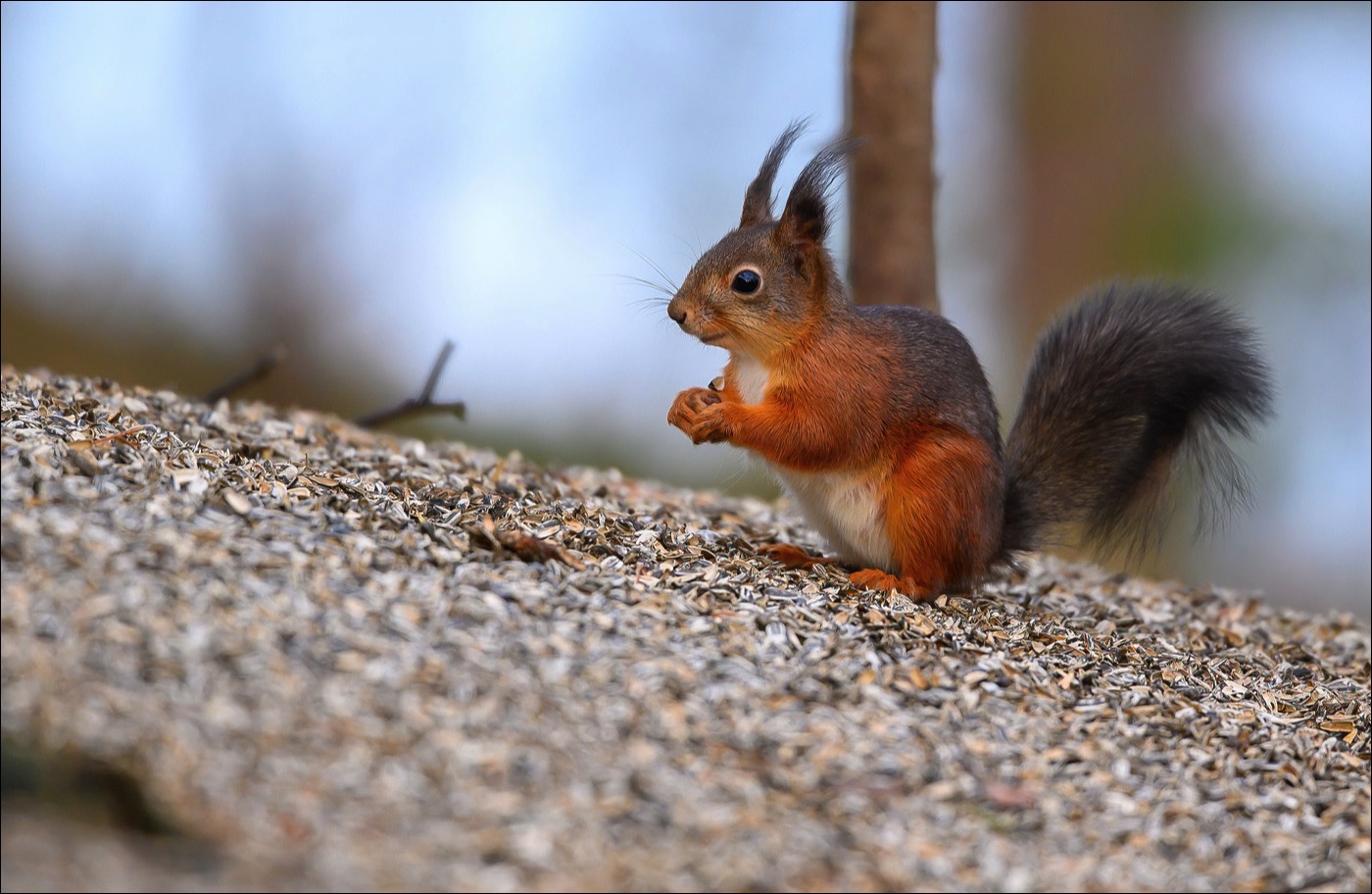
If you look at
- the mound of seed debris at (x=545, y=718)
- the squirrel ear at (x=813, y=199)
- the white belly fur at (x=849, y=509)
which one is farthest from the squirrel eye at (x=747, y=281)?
the mound of seed debris at (x=545, y=718)

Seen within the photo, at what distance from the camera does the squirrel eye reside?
3170mm

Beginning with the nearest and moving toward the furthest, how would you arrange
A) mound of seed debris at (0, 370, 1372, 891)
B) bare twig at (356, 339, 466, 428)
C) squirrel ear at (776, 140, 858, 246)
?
1. mound of seed debris at (0, 370, 1372, 891)
2. squirrel ear at (776, 140, 858, 246)
3. bare twig at (356, 339, 466, 428)

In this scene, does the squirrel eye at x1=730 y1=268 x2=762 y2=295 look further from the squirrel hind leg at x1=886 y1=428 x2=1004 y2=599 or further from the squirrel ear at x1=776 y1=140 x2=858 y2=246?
the squirrel hind leg at x1=886 y1=428 x2=1004 y2=599

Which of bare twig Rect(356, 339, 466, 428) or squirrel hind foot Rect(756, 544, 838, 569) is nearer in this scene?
squirrel hind foot Rect(756, 544, 838, 569)

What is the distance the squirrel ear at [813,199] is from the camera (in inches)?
123

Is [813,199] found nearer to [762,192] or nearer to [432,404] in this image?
[762,192]

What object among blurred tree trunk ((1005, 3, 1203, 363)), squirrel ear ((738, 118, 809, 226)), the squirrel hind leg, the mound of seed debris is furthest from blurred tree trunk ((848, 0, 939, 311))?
blurred tree trunk ((1005, 3, 1203, 363))

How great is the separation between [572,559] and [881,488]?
0.80 metres

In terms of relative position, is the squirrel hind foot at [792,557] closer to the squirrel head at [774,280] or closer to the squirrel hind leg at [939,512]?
the squirrel hind leg at [939,512]

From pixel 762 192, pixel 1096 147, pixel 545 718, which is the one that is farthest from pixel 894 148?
pixel 1096 147

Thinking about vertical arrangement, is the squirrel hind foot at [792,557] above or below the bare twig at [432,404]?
below

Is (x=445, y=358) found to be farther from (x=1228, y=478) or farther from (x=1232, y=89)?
(x=1232, y=89)

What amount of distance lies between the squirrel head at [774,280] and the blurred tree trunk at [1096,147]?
4.60 meters

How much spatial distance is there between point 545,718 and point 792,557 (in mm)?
1285
